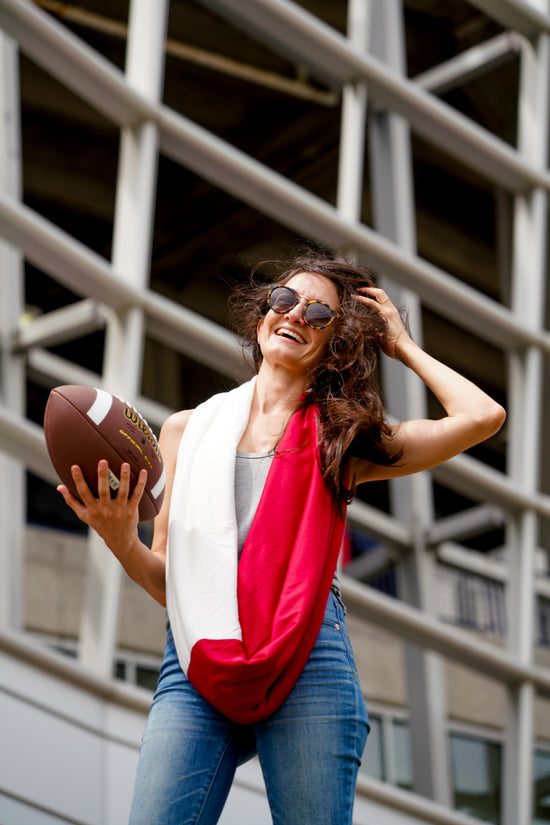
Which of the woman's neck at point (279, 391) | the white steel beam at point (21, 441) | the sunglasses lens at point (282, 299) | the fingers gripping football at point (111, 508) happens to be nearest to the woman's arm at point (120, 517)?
the fingers gripping football at point (111, 508)

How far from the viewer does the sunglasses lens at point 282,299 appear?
2494 mm

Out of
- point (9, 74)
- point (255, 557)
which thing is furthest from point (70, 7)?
point (255, 557)

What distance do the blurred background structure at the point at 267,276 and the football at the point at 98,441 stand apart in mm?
700

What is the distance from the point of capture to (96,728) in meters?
4.73

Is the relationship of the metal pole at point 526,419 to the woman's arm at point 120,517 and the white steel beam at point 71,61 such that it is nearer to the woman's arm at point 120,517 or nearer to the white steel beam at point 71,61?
the white steel beam at point 71,61

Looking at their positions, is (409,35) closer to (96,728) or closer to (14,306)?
(14,306)

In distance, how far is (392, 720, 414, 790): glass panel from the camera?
42.1 ft

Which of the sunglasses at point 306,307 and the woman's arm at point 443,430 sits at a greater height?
the sunglasses at point 306,307

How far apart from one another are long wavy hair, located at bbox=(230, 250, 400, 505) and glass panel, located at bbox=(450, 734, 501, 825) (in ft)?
37.9

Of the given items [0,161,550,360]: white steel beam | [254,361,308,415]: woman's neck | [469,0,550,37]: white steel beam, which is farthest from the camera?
[469,0,550,37]: white steel beam

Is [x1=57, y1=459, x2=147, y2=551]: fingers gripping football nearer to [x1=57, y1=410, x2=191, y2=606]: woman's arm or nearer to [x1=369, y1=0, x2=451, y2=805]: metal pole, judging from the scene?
[x1=57, y1=410, x2=191, y2=606]: woman's arm

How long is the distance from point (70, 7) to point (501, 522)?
6.33 metres

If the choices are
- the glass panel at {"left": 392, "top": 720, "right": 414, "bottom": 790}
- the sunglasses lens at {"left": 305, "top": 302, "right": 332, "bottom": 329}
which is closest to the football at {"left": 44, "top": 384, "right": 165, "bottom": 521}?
the sunglasses lens at {"left": 305, "top": 302, "right": 332, "bottom": 329}

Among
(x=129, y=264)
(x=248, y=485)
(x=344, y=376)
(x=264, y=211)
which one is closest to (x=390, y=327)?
(x=344, y=376)
